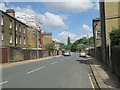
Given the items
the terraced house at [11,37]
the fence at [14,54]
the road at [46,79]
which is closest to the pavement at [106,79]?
the road at [46,79]

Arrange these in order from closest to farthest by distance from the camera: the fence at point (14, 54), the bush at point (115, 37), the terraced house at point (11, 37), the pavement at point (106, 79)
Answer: the pavement at point (106, 79)
the bush at point (115, 37)
the fence at point (14, 54)
the terraced house at point (11, 37)

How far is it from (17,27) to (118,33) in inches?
1017

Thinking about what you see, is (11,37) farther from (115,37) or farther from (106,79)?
(106,79)

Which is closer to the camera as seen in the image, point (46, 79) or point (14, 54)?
point (46, 79)

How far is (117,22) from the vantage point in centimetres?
2031

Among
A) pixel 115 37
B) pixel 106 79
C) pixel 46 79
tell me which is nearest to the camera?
pixel 106 79

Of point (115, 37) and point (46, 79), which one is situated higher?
point (115, 37)

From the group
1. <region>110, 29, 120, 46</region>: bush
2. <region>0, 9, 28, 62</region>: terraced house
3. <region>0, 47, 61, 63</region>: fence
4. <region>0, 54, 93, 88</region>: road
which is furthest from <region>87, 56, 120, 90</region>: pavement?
<region>0, 9, 28, 62</region>: terraced house

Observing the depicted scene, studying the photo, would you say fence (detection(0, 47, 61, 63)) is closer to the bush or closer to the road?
the road

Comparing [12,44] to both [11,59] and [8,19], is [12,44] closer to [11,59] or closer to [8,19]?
[8,19]

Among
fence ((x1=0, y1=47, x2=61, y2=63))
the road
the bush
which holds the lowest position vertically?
the road

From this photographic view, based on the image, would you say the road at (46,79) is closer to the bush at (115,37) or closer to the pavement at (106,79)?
the pavement at (106,79)

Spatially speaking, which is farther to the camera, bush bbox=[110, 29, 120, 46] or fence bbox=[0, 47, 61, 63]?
fence bbox=[0, 47, 61, 63]

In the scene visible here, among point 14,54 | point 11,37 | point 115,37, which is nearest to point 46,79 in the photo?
point 115,37
